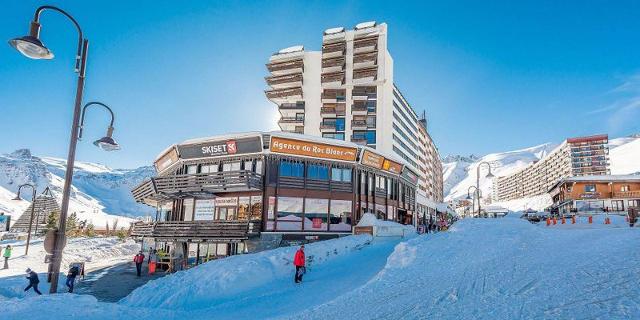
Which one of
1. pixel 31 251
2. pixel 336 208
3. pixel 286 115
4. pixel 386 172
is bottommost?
pixel 31 251

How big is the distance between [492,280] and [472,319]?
400 centimetres

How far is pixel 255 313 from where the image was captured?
1323 centimetres

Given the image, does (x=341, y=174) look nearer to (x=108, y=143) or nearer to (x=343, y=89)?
(x=108, y=143)

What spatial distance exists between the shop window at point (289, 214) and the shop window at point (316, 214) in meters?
0.61

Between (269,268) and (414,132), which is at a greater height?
(414,132)

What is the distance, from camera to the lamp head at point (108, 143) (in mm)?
11281

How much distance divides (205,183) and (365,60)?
163 ft

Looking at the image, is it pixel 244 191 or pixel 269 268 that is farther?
pixel 244 191

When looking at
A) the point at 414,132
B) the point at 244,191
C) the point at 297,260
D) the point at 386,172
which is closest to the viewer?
the point at 297,260

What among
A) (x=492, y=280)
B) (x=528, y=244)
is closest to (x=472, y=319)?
(x=492, y=280)

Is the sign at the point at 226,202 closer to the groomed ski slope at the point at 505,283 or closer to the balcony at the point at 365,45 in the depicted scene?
the groomed ski slope at the point at 505,283

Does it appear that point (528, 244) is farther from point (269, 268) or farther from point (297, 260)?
point (269, 268)

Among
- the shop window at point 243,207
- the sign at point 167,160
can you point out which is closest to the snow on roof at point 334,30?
the sign at point 167,160

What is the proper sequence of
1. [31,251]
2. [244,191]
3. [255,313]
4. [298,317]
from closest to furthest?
Answer: [298,317] < [255,313] < [244,191] < [31,251]
